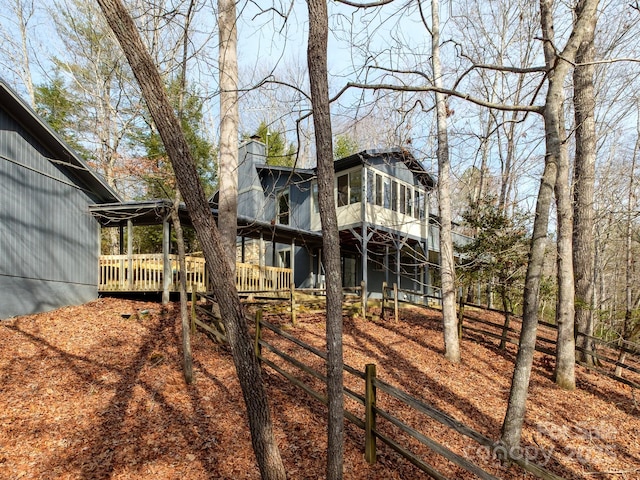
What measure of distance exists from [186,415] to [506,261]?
10.6m

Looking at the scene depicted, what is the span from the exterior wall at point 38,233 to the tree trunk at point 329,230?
10.4 metres

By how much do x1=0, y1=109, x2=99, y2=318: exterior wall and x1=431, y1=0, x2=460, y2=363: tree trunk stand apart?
36.3ft

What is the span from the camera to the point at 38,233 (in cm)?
1084

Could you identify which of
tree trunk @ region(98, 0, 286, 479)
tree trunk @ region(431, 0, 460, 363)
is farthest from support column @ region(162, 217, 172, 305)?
tree trunk @ region(98, 0, 286, 479)

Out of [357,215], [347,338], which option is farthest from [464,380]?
[357,215]

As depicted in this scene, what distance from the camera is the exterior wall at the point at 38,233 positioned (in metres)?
9.94

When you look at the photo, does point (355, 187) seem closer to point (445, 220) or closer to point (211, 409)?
point (445, 220)

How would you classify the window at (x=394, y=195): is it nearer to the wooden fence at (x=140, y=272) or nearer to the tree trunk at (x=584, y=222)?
the tree trunk at (x=584, y=222)

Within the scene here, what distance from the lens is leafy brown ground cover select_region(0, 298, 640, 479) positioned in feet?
14.9

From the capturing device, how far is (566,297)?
779 cm

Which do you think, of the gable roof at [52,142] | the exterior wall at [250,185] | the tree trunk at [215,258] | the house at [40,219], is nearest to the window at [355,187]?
the exterior wall at [250,185]

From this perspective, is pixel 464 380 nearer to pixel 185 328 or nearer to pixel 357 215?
pixel 185 328

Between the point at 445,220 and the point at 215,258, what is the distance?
23.3 feet

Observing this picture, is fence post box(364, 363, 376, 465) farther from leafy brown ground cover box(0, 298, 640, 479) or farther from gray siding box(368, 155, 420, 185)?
gray siding box(368, 155, 420, 185)
